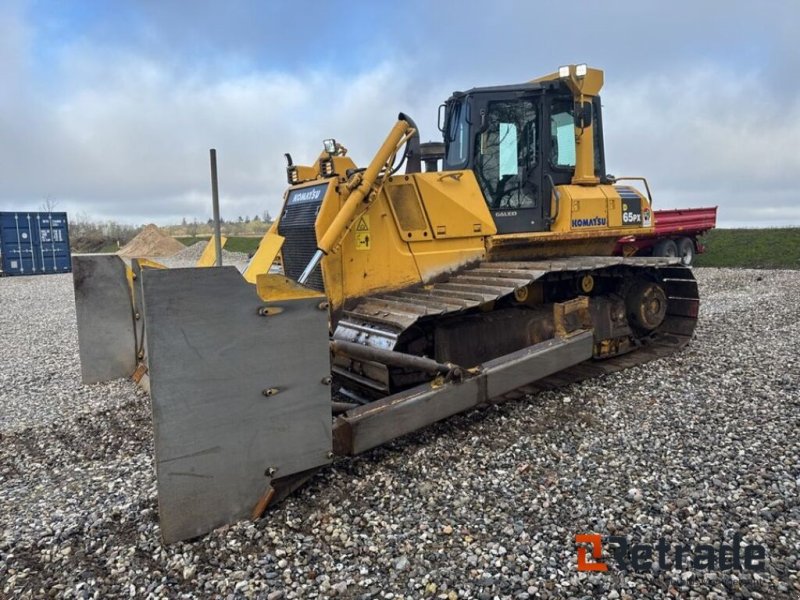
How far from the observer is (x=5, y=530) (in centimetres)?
312

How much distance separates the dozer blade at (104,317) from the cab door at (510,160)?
3648 mm

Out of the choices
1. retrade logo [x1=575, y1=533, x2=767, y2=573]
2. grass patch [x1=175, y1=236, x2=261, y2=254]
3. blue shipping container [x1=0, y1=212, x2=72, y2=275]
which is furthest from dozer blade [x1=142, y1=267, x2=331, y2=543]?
blue shipping container [x1=0, y1=212, x2=72, y2=275]

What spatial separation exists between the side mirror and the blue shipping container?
23.9 m

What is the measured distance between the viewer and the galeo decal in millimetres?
5035

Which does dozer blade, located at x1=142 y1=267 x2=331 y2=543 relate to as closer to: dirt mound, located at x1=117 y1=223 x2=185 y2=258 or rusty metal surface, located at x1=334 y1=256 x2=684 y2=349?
rusty metal surface, located at x1=334 y1=256 x2=684 y2=349

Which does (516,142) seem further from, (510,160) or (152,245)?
(152,245)

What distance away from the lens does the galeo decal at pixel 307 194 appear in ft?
16.5

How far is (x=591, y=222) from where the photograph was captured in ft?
20.7

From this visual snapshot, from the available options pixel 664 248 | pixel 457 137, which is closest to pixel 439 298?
pixel 457 137

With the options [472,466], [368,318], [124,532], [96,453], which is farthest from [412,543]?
[96,453]

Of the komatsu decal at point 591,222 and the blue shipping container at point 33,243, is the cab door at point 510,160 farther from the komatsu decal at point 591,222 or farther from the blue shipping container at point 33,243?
the blue shipping container at point 33,243

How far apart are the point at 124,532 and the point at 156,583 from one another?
1.64ft

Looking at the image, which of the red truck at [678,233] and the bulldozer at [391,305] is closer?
the bulldozer at [391,305]

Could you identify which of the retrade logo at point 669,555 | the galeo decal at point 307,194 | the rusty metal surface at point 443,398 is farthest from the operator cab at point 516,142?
the retrade logo at point 669,555
